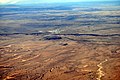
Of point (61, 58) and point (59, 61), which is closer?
point (59, 61)

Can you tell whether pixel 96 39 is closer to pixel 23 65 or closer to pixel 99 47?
pixel 99 47

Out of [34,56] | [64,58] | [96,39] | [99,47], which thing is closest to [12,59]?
[34,56]

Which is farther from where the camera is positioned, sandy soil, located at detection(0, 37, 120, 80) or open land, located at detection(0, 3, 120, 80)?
open land, located at detection(0, 3, 120, 80)

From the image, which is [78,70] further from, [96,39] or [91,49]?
[96,39]

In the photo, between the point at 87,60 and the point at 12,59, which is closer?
the point at 87,60

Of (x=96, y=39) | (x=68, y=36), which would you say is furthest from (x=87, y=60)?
(x=68, y=36)

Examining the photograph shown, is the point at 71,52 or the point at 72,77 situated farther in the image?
the point at 71,52

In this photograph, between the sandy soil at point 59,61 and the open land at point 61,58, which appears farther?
the open land at point 61,58

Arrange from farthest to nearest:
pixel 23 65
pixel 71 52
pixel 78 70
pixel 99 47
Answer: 1. pixel 99 47
2. pixel 71 52
3. pixel 23 65
4. pixel 78 70

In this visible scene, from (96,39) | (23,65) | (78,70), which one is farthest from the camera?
(96,39)
